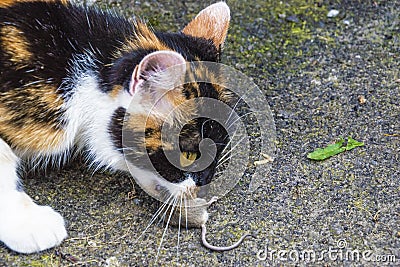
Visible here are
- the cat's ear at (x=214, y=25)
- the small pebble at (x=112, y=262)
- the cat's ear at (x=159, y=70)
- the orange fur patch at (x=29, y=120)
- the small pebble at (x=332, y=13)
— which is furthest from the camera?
the small pebble at (x=332, y=13)

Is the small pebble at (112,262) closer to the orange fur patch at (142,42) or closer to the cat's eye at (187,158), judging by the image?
the cat's eye at (187,158)

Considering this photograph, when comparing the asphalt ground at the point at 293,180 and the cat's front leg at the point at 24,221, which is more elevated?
the cat's front leg at the point at 24,221

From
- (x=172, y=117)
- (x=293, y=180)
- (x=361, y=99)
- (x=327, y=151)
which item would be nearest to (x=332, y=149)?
(x=327, y=151)

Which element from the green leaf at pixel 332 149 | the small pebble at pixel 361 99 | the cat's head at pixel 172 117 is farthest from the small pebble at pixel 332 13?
the cat's head at pixel 172 117

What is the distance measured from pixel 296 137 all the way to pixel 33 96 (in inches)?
50.5

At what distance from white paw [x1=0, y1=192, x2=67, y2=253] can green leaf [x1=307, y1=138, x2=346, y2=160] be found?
1.22 meters

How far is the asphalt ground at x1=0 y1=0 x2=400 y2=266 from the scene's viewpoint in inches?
106

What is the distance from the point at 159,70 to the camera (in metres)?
2.57

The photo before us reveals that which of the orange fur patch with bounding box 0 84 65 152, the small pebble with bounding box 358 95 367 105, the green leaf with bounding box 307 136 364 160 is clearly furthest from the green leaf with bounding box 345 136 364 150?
the orange fur patch with bounding box 0 84 65 152

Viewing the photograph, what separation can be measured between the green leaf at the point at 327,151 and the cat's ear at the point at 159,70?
88 centimetres

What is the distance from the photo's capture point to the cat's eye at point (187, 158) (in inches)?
106

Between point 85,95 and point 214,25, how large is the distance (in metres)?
0.65

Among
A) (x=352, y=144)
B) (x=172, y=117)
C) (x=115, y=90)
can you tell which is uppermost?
(x=115, y=90)

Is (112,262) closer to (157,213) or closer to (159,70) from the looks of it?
(157,213)
